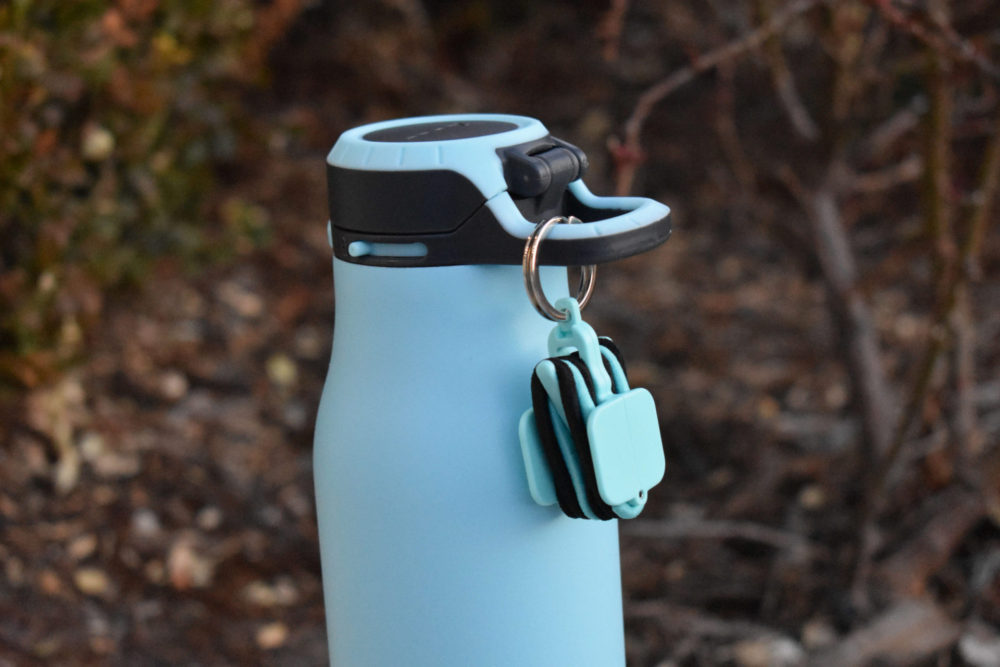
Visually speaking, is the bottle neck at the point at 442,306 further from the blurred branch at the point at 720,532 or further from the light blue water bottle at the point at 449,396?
the blurred branch at the point at 720,532

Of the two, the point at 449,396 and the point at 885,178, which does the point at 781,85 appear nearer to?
the point at 885,178

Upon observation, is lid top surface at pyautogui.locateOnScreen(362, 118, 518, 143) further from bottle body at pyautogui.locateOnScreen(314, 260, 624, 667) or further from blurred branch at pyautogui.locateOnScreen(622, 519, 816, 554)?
blurred branch at pyautogui.locateOnScreen(622, 519, 816, 554)

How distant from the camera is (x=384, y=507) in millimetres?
1028

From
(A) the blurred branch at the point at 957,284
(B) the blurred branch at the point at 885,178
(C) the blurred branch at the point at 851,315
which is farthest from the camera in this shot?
(B) the blurred branch at the point at 885,178

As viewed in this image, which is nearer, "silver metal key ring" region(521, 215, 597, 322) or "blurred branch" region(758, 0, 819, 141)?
"silver metal key ring" region(521, 215, 597, 322)

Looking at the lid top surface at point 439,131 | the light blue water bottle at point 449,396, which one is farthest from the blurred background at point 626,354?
the light blue water bottle at point 449,396

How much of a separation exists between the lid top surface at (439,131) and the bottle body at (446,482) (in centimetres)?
13

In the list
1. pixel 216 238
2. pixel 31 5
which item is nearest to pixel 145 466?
pixel 216 238

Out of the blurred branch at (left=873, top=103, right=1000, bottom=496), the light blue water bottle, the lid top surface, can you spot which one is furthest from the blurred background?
the light blue water bottle

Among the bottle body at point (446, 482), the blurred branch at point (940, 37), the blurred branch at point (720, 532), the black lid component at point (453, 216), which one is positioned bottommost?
the blurred branch at point (720, 532)

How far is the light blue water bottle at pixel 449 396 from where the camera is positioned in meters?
0.97

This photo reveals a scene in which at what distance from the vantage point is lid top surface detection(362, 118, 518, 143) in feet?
3.35

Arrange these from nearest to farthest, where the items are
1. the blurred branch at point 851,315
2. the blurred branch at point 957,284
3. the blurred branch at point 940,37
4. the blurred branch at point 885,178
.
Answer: the blurred branch at point 940,37 < the blurred branch at point 957,284 < the blurred branch at point 851,315 < the blurred branch at point 885,178

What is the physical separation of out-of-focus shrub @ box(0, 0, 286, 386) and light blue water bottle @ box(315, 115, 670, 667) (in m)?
0.93
